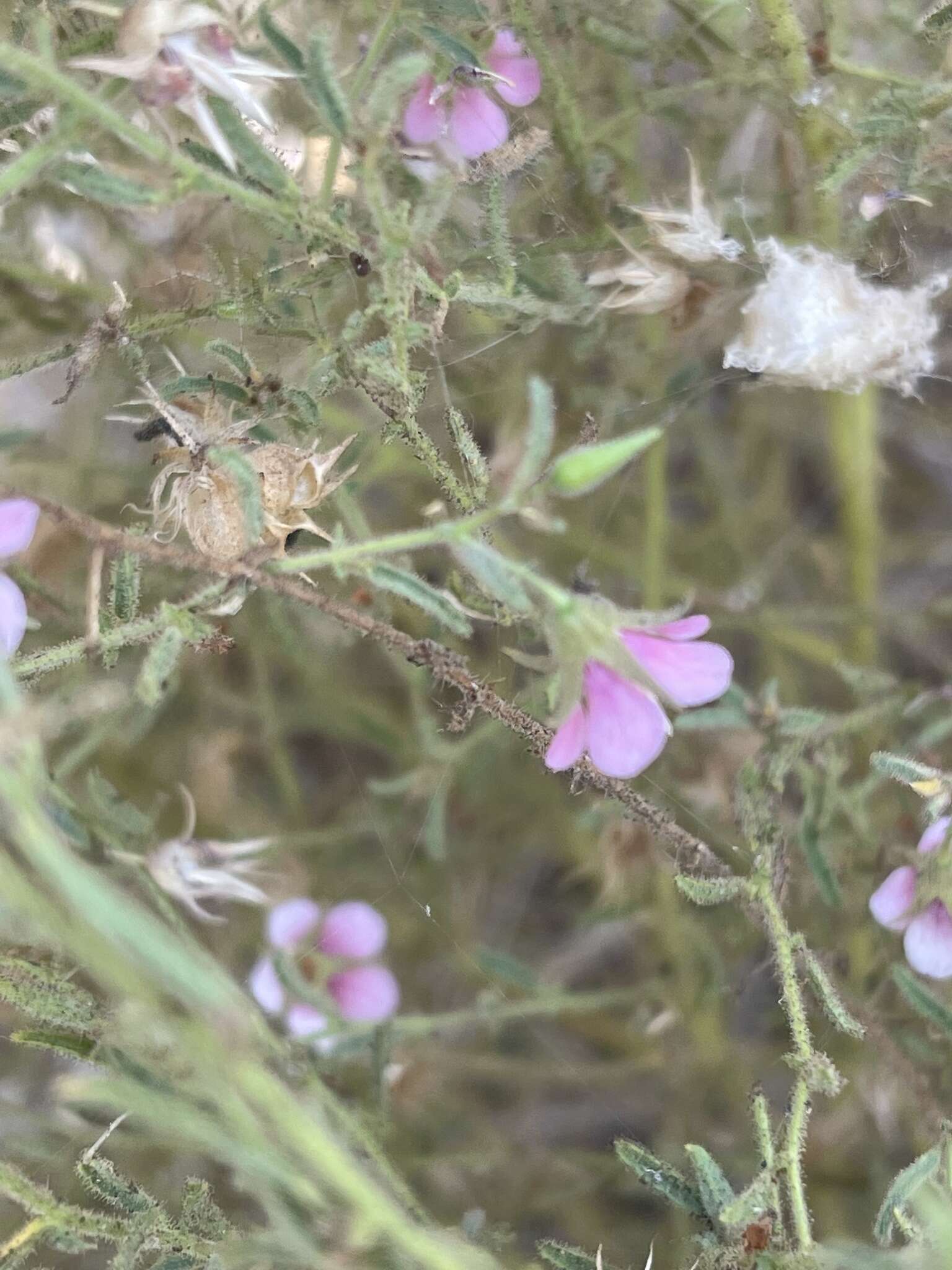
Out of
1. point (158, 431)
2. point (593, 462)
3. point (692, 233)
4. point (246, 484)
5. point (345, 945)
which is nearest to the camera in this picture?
point (593, 462)

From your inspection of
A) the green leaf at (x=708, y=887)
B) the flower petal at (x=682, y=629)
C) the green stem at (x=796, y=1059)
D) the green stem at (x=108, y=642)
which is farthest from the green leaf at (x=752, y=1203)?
the green stem at (x=108, y=642)

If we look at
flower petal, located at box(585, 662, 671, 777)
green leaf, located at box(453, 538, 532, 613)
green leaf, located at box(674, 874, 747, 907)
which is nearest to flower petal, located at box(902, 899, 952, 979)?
green leaf, located at box(674, 874, 747, 907)

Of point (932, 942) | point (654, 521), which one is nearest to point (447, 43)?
point (654, 521)

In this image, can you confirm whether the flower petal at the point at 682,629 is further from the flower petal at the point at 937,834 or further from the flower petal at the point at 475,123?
the flower petal at the point at 475,123

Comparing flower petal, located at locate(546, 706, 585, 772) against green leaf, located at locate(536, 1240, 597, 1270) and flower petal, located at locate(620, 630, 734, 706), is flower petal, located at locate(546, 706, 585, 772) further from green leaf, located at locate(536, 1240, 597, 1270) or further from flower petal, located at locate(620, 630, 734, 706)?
green leaf, located at locate(536, 1240, 597, 1270)

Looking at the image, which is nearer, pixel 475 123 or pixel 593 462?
pixel 593 462

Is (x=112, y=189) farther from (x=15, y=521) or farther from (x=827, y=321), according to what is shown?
(x=827, y=321)
